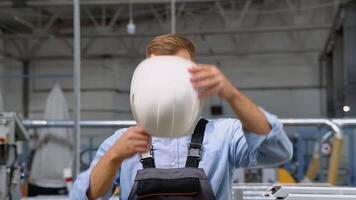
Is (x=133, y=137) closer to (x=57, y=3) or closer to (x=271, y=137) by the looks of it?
(x=271, y=137)

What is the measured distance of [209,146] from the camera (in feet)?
3.51

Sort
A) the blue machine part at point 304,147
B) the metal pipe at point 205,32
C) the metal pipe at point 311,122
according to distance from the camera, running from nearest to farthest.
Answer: the metal pipe at point 311,122
the blue machine part at point 304,147
the metal pipe at point 205,32

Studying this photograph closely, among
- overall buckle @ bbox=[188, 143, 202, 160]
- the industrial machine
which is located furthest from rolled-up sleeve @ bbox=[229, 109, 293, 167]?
the industrial machine

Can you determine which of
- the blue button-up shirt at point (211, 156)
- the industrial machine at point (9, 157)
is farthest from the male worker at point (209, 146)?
the industrial machine at point (9, 157)

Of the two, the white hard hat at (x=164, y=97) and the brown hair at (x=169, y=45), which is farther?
the brown hair at (x=169, y=45)

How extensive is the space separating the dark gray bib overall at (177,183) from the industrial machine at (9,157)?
6.24 feet

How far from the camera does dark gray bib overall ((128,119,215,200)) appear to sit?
3.28 ft

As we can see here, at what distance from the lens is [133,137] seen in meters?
0.87

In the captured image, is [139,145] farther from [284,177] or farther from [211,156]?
[284,177]

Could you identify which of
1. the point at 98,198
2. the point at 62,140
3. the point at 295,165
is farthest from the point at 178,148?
the point at 295,165

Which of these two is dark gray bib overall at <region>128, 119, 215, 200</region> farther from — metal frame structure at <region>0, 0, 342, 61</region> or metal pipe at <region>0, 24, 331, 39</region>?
metal pipe at <region>0, 24, 331, 39</region>

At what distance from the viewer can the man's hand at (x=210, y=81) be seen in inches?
30.7

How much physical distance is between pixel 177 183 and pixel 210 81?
295 mm

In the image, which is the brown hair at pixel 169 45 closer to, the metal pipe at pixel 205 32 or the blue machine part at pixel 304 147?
the blue machine part at pixel 304 147
